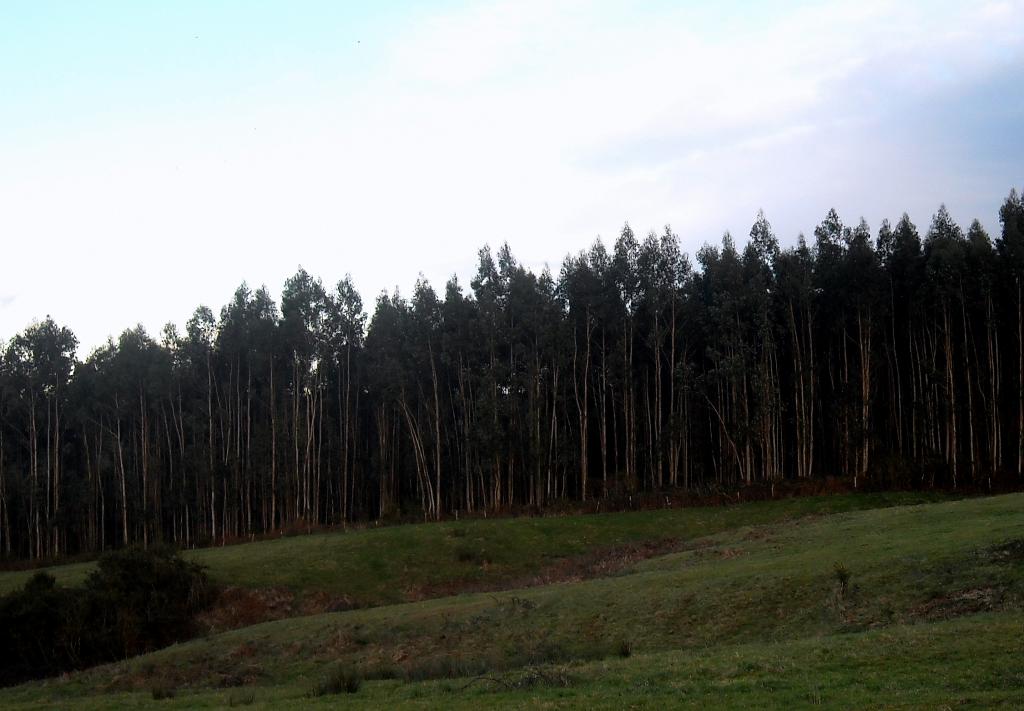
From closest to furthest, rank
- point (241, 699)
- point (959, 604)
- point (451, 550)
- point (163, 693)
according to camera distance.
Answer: point (959, 604) → point (241, 699) → point (163, 693) → point (451, 550)

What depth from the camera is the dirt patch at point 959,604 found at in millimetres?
21984

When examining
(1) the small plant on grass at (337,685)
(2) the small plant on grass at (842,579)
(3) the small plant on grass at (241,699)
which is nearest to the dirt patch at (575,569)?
(2) the small plant on grass at (842,579)

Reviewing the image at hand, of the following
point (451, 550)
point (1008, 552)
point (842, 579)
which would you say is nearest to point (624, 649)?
point (842, 579)

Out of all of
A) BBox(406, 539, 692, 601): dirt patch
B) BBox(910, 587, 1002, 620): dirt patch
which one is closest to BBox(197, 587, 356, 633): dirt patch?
BBox(406, 539, 692, 601): dirt patch

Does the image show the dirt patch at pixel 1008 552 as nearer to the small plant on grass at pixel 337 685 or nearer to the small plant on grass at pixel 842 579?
the small plant on grass at pixel 842 579

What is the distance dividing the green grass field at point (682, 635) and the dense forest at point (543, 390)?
29.5m

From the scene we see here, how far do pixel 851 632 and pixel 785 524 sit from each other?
27.8 m

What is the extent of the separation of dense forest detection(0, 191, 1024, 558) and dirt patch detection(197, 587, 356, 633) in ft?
101

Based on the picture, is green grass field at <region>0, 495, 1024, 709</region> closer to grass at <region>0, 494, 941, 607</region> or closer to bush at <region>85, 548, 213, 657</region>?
grass at <region>0, 494, 941, 607</region>

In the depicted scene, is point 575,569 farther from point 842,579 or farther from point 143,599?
point 842,579

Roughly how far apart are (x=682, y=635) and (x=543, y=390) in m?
60.2

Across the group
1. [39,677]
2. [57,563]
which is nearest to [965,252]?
[39,677]

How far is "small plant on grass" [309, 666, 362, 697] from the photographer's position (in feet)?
76.0

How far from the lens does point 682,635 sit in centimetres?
2664
